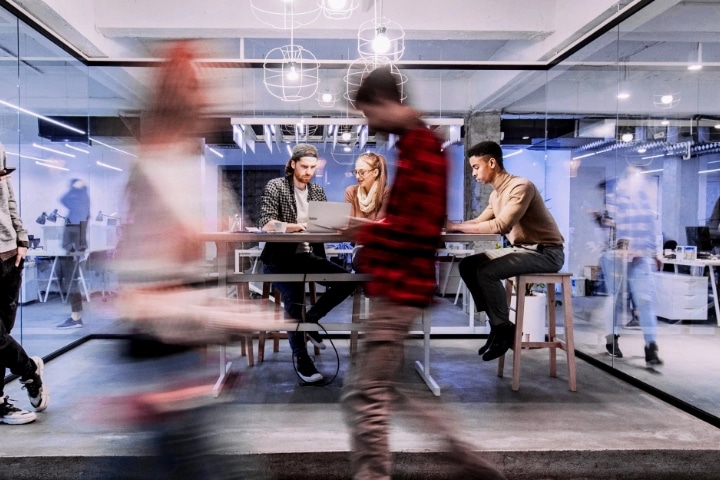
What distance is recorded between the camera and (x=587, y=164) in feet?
17.6

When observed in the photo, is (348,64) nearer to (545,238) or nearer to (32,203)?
(545,238)

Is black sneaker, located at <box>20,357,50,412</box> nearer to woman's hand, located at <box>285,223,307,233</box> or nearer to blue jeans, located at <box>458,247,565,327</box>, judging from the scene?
woman's hand, located at <box>285,223,307,233</box>

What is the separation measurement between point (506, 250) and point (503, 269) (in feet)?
0.63

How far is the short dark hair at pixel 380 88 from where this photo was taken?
63.1 inches

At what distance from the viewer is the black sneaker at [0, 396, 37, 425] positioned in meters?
2.55

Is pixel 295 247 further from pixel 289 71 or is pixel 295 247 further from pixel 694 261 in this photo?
pixel 694 261

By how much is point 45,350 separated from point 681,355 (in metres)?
5.35

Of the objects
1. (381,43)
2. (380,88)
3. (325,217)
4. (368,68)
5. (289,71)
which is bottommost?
(325,217)

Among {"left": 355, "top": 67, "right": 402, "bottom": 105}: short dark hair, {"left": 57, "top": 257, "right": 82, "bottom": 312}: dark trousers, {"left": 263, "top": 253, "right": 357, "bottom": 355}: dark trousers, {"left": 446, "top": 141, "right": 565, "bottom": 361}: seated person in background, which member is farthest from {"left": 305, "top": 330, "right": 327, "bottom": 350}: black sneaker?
{"left": 355, "top": 67, "right": 402, "bottom": 105}: short dark hair

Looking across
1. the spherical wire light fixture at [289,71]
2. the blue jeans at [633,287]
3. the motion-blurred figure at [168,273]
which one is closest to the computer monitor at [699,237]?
the blue jeans at [633,287]

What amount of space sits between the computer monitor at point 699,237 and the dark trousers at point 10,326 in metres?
5.12

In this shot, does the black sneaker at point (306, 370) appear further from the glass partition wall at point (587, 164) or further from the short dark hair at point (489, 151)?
the short dark hair at point (489, 151)

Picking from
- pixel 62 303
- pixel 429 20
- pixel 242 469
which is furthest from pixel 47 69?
pixel 242 469

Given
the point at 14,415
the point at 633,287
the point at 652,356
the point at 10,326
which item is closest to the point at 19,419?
the point at 14,415
